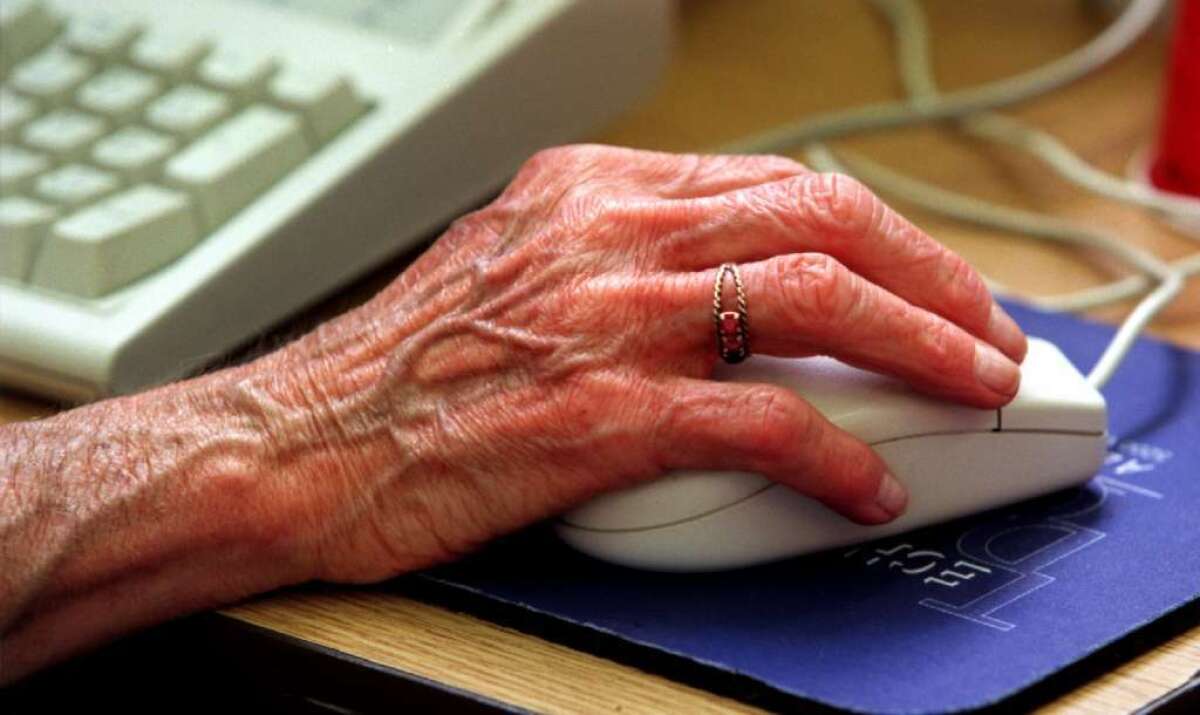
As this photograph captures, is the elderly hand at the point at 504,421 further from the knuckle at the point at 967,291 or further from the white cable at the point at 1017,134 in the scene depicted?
the white cable at the point at 1017,134

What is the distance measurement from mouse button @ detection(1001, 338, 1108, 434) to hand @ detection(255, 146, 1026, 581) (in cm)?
1

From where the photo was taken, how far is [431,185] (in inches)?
30.9

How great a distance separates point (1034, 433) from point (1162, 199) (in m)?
0.29

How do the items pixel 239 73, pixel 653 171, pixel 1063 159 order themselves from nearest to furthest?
pixel 653 171
pixel 239 73
pixel 1063 159

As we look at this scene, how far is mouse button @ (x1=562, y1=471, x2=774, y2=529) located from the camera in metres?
0.56

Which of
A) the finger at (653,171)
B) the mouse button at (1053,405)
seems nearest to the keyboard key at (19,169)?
the finger at (653,171)

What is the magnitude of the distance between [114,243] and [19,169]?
8 centimetres

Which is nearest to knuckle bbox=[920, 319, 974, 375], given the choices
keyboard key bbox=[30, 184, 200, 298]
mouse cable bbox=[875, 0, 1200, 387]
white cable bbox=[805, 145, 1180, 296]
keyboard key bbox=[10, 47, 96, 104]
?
mouse cable bbox=[875, 0, 1200, 387]

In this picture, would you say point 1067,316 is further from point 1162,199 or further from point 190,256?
point 190,256

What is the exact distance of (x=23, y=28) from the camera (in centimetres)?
81

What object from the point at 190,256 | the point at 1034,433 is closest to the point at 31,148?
the point at 190,256

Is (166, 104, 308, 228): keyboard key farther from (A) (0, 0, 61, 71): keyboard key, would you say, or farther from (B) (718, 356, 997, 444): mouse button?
(B) (718, 356, 997, 444): mouse button

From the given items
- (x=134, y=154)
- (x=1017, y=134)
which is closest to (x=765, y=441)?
(x=134, y=154)

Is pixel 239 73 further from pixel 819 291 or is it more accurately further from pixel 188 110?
pixel 819 291
